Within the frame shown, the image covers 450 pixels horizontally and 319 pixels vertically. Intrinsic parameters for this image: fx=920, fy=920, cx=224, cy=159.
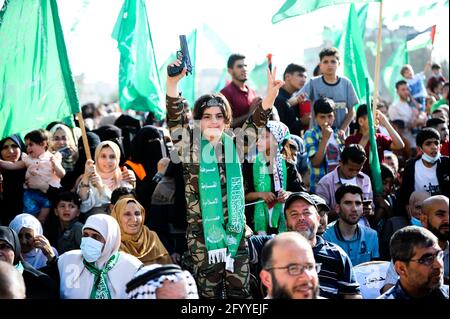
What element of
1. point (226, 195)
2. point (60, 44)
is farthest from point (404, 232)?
point (60, 44)

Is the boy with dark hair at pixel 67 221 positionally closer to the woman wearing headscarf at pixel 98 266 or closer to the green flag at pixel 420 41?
the woman wearing headscarf at pixel 98 266

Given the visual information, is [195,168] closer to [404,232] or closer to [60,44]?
[404,232]

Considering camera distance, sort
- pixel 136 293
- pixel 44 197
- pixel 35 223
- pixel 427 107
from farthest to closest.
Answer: pixel 427 107, pixel 44 197, pixel 35 223, pixel 136 293

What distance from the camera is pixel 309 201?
638 centimetres

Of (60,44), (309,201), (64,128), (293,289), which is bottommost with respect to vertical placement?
(293,289)

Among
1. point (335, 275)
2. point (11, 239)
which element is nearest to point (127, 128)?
point (11, 239)

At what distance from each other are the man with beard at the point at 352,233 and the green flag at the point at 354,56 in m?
3.07

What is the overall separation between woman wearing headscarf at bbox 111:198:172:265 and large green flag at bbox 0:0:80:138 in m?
1.12

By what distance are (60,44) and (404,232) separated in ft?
12.1

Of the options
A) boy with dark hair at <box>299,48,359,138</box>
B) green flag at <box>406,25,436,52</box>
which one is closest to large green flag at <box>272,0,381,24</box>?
boy with dark hair at <box>299,48,359,138</box>

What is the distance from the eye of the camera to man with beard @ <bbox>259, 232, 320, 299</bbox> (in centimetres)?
490

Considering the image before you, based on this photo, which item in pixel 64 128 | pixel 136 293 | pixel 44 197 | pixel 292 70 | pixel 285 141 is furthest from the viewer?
pixel 292 70

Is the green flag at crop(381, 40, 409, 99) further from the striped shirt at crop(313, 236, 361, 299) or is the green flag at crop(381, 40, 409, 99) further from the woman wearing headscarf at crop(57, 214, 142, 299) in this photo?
the woman wearing headscarf at crop(57, 214, 142, 299)

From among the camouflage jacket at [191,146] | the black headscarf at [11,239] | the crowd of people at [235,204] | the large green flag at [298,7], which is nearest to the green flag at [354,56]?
the crowd of people at [235,204]
